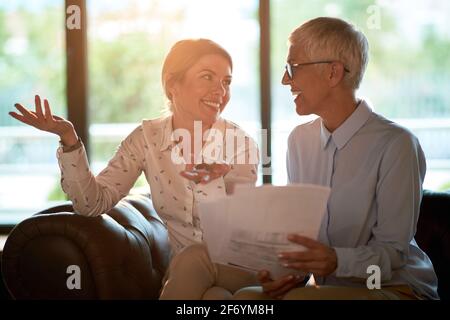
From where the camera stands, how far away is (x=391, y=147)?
5.59ft

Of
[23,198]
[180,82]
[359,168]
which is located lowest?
[23,198]

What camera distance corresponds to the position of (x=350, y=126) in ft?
5.95

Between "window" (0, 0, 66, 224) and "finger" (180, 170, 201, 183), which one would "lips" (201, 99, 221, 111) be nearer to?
"finger" (180, 170, 201, 183)

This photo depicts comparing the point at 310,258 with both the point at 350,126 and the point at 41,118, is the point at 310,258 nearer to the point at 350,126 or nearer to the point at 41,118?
the point at 350,126

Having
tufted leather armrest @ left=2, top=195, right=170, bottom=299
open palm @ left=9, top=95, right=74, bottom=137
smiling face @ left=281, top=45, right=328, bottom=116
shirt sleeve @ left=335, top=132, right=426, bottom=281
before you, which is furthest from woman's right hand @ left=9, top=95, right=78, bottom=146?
shirt sleeve @ left=335, top=132, right=426, bottom=281

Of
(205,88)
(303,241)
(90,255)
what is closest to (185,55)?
(205,88)

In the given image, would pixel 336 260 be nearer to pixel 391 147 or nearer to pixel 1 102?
pixel 391 147

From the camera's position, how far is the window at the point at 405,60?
11.0ft

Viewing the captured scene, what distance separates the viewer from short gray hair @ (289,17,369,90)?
5.89 ft

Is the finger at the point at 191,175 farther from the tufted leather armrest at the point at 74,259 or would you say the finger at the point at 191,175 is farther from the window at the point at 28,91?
the window at the point at 28,91

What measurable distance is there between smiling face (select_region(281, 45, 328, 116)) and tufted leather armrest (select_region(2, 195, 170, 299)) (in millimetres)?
745

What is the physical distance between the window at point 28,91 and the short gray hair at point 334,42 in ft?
6.78
